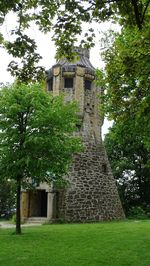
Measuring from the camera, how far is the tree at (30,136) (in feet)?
59.9

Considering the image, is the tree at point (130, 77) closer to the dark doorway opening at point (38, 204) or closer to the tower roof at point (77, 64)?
the tower roof at point (77, 64)

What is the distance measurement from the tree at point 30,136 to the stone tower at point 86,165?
11.0 metres

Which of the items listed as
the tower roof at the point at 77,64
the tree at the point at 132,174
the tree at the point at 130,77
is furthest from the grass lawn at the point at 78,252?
the tree at the point at 132,174

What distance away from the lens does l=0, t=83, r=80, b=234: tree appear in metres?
18.2

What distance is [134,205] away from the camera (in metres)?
43.7

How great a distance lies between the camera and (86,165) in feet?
104

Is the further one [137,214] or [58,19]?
[137,214]

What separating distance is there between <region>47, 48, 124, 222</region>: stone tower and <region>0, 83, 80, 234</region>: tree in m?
11.0

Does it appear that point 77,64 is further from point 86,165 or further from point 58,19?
point 58,19

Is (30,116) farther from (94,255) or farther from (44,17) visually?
(44,17)

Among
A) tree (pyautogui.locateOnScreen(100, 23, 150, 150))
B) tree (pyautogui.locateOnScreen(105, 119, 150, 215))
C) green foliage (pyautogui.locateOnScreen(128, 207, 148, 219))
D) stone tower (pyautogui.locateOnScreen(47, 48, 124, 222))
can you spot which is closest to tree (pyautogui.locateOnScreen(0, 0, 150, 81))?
tree (pyautogui.locateOnScreen(100, 23, 150, 150))

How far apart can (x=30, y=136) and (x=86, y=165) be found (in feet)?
45.9

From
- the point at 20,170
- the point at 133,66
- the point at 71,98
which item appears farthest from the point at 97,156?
the point at 133,66

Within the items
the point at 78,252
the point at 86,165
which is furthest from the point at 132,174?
the point at 78,252
